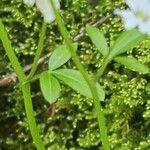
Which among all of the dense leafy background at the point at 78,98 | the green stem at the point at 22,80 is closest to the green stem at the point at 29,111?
the green stem at the point at 22,80

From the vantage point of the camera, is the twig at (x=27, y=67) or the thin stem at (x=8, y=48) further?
the twig at (x=27, y=67)

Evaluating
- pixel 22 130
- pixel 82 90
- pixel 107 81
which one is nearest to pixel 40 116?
pixel 22 130

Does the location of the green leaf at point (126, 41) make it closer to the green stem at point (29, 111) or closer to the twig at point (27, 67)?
the green stem at point (29, 111)

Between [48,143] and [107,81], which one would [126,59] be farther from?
[48,143]

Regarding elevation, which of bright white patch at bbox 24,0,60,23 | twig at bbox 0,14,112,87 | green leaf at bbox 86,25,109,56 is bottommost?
green leaf at bbox 86,25,109,56

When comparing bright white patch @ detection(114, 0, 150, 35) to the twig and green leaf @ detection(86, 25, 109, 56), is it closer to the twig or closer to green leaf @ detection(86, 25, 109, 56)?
green leaf @ detection(86, 25, 109, 56)

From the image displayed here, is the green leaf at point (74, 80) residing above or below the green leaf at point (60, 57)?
below

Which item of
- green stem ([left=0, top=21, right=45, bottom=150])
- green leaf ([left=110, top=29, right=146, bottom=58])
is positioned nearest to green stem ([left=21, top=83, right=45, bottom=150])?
green stem ([left=0, top=21, right=45, bottom=150])
